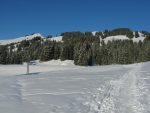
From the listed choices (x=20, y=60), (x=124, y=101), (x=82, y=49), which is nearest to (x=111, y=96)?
(x=124, y=101)

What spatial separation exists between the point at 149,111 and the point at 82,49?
4979 inches

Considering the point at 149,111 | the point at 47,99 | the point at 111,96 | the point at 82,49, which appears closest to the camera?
the point at 149,111

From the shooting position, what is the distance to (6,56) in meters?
145

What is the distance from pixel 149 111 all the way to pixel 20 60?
13724 cm

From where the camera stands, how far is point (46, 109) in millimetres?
14930

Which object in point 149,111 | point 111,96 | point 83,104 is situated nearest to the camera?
point 149,111

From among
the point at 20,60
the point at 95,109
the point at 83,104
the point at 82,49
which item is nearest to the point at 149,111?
the point at 95,109

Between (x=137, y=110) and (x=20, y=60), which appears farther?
(x=20, y=60)

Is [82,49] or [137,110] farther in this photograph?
[82,49]

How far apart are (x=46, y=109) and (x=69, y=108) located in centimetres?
119

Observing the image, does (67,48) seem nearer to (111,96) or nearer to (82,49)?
(82,49)

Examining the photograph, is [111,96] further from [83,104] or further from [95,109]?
[95,109]

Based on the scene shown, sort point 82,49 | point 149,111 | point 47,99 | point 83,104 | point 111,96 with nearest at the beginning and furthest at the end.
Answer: point 149,111 < point 83,104 < point 47,99 < point 111,96 < point 82,49

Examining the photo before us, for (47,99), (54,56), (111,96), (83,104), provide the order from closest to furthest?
(83,104) < (47,99) < (111,96) < (54,56)
